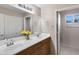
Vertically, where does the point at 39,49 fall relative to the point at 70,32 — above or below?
below

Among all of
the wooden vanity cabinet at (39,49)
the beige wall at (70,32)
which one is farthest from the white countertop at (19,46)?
the beige wall at (70,32)

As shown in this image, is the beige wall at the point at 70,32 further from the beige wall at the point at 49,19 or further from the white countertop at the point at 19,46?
the white countertop at the point at 19,46

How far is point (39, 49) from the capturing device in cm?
157

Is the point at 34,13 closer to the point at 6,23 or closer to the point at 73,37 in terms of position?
the point at 6,23

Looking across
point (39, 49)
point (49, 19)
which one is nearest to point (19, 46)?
point (39, 49)

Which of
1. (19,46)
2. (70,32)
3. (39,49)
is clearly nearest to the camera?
(19,46)

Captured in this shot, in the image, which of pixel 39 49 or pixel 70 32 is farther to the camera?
pixel 70 32

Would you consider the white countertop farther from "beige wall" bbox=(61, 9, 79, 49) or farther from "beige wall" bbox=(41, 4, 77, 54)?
"beige wall" bbox=(61, 9, 79, 49)

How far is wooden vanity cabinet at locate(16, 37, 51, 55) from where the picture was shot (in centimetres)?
145

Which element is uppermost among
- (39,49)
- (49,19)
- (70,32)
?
(49,19)

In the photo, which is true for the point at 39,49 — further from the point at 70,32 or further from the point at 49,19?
the point at 70,32

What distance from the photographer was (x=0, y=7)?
139cm

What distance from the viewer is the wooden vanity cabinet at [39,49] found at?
4.77 feet

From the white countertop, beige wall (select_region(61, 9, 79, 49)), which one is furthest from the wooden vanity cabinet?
beige wall (select_region(61, 9, 79, 49))
